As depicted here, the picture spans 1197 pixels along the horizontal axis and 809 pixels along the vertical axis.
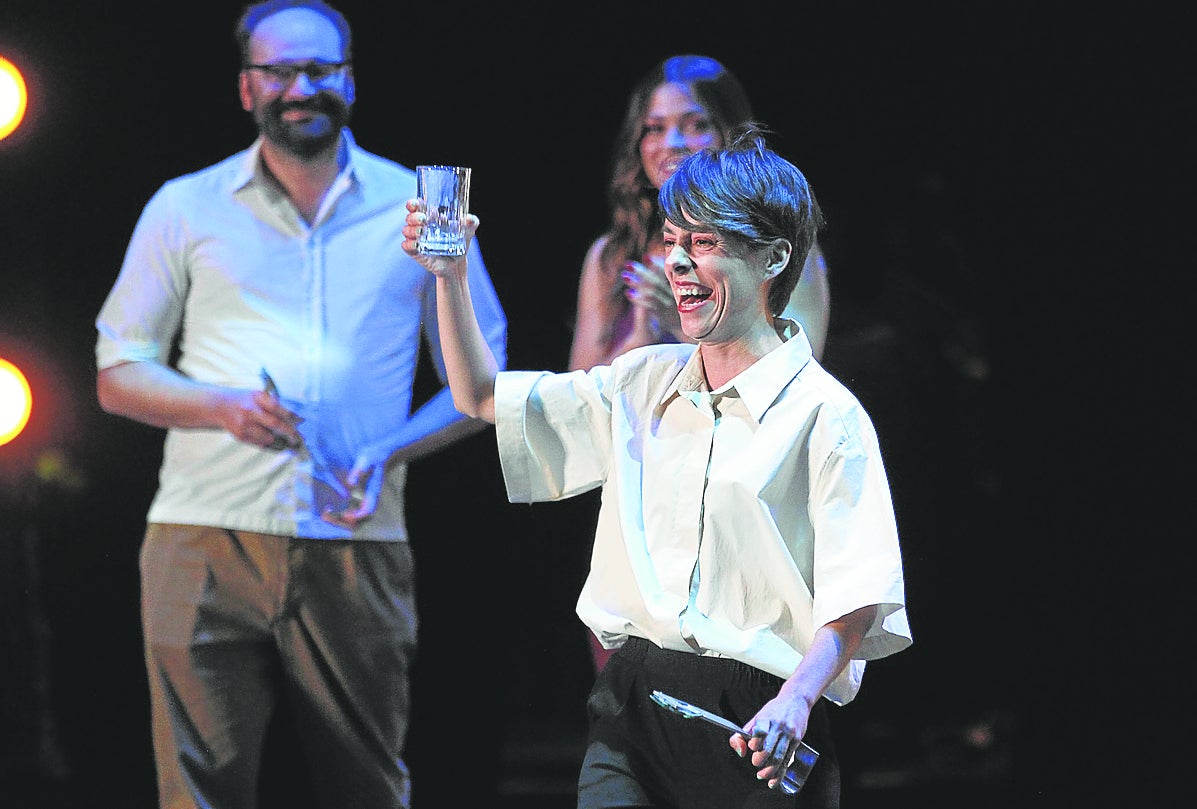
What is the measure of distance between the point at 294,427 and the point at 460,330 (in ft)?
2.30

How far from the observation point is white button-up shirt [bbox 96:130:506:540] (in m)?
3.33

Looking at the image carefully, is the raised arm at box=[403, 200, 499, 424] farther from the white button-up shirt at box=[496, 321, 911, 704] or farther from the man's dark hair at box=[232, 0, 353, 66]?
the man's dark hair at box=[232, 0, 353, 66]

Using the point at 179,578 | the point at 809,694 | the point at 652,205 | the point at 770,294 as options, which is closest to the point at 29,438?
the point at 179,578

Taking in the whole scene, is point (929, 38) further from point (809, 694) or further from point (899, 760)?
point (809, 694)

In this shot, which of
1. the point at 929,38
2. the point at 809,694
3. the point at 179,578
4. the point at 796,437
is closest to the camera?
the point at 809,694

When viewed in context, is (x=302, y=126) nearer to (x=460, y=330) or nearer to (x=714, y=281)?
(x=460, y=330)

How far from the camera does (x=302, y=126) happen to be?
342cm

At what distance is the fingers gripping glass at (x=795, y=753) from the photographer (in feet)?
7.18

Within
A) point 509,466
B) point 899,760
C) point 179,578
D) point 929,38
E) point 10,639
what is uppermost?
point 929,38

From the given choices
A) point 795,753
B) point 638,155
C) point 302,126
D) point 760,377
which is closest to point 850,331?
point 638,155

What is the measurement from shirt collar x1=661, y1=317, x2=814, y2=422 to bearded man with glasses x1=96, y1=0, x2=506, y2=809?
0.93m

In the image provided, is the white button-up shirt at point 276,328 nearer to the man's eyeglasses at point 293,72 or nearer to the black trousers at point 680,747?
the man's eyeglasses at point 293,72

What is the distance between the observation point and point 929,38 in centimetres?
428

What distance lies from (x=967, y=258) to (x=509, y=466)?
2.13m
